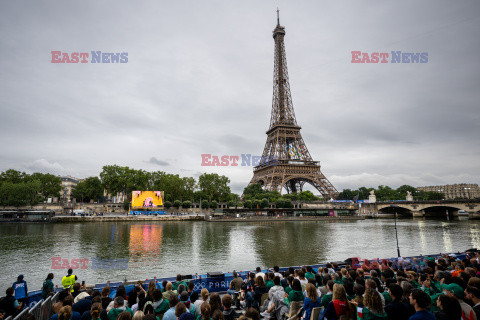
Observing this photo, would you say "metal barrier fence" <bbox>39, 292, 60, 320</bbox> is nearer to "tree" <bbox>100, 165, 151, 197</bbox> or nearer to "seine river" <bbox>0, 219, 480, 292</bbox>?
"seine river" <bbox>0, 219, 480, 292</bbox>

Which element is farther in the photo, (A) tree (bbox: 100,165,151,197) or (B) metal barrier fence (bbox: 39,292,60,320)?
(A) tree (bbox: 100,165,151,197)

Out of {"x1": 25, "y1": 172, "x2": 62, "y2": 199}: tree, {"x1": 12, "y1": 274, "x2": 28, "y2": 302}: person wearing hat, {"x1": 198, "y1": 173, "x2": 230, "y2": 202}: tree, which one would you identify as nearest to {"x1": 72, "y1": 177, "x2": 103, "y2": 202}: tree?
{"x1": 25, "y1": 172, "x2": 62, "y2": 199}: tree

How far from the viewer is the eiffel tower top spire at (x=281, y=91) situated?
275ft

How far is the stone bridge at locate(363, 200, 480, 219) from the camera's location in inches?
2753

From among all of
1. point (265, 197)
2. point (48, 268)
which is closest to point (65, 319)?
point (48, 268)

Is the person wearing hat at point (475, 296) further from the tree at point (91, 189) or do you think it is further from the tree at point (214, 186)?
the tree at point (91, 189)

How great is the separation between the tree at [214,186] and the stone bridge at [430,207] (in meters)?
46.8

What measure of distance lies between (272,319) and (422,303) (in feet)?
11.7

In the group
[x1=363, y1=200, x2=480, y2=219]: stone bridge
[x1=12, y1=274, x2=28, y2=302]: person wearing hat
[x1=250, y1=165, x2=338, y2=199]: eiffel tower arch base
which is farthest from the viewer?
[x1=250, y1=165, x2=338, y2=199]: eiffel tower arch base

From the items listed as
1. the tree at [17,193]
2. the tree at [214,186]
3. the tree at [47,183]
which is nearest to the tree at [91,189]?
the tree at [47,183]

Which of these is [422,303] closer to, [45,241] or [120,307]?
[120,307]

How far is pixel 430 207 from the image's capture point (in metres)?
87.4

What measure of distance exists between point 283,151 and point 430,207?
53.4 m

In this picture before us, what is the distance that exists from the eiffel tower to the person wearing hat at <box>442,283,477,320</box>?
221ft
